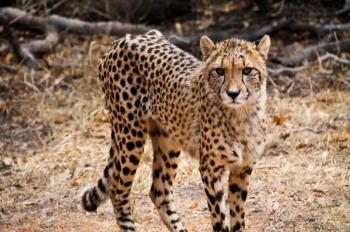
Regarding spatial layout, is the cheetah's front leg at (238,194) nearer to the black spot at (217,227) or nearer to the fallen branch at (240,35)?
the black spot at (217,227)

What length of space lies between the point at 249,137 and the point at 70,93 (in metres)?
3.77

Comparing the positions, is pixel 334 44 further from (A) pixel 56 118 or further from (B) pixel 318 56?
(A) pixel 56 118

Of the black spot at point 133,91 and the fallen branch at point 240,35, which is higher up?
the black spot at point 133,91

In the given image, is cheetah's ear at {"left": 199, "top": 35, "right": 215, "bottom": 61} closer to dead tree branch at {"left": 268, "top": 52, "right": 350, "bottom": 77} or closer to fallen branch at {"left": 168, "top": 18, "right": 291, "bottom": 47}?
dead tree branch at {"left": 268, "top": 52, "right": 350, "bottom": 77}

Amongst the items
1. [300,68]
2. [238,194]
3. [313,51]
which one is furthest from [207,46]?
[313,51]

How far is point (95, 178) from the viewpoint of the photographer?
5.83 metres

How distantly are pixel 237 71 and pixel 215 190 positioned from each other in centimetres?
63

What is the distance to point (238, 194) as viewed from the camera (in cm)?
422

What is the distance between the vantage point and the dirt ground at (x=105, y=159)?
5.00m

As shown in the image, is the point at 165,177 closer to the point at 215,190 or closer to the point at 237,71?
the point at 215,190

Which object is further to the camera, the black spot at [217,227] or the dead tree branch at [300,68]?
the dead tree branch at [300,68]


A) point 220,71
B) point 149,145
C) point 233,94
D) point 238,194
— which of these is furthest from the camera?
point 149,145

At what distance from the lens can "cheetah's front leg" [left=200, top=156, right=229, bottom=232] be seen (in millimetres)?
4082

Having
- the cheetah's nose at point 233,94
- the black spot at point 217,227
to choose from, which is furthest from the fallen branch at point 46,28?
the cheetah's nose at point 233,94
